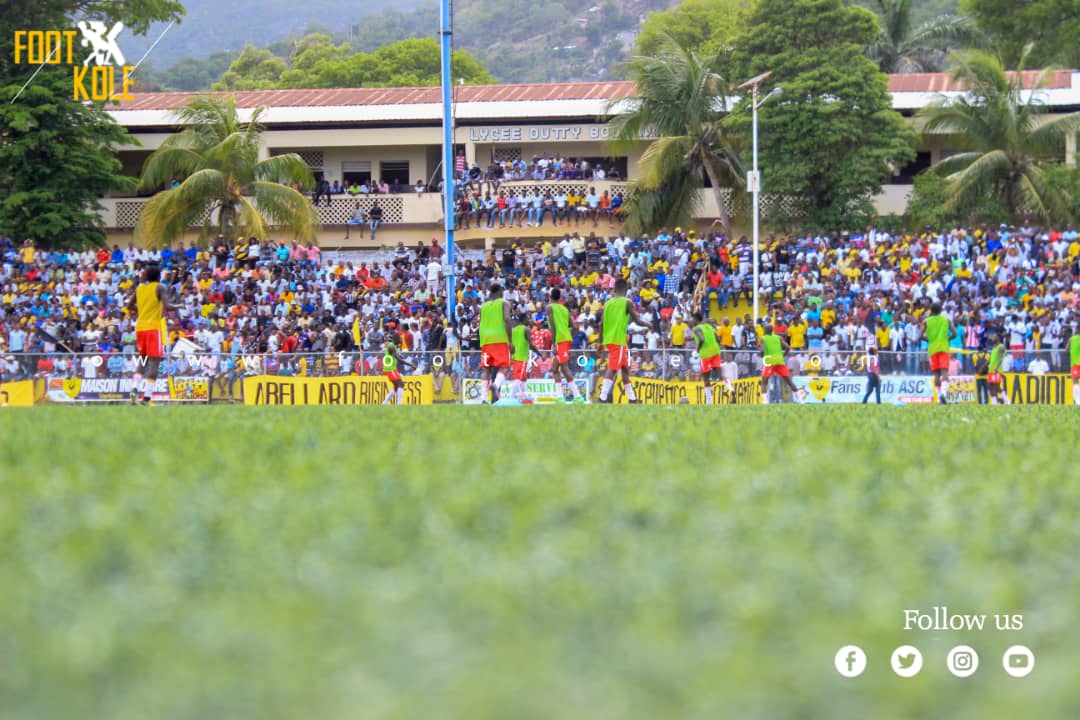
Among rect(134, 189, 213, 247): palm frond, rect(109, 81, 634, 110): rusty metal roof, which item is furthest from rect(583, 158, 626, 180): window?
rect(134, 189, 213, 247): palm frond

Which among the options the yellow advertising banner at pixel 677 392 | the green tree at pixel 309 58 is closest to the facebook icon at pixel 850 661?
the yellow advertising banner at pixel 677 392

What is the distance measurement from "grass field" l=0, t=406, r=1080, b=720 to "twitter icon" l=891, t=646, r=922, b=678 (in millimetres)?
27

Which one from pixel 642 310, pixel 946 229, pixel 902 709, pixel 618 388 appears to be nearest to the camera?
pixel 902 709

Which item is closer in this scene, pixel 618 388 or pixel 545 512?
pixel 545 512

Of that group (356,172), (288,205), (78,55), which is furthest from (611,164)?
(78,55)

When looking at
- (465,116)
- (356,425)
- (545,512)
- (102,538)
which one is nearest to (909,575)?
(545,512)

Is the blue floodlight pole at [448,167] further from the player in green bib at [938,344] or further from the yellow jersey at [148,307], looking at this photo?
the yellow jersey at [148,307]

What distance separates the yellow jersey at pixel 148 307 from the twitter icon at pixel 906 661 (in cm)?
1619

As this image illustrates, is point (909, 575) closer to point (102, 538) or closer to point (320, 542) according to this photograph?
point (320, 542)

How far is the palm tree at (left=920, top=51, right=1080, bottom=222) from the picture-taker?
4031 centimetres

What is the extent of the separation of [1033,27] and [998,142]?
542 inches

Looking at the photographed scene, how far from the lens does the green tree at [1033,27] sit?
5175cm

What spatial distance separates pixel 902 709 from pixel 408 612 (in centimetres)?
126

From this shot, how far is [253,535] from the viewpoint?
171 inches
